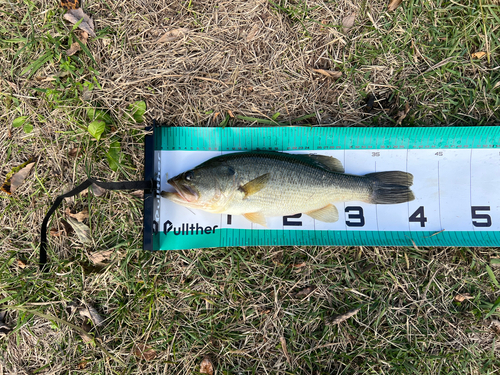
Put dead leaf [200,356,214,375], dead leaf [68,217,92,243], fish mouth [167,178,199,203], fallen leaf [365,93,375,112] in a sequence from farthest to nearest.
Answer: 1. fallen leaf [365,93,375,112]
2. dead leaf [68,217,92,243]
3. dead leaf [200,356,214,375]
4. fish mouth [167,178,199,203]

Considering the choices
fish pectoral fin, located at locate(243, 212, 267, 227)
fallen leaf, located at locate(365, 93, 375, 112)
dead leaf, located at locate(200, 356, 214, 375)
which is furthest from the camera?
fallen leaf, located at locate(365, 93, 375, 112)

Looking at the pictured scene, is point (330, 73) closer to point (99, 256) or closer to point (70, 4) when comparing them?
point (70, 4)

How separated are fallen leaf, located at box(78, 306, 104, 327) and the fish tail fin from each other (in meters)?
3.96

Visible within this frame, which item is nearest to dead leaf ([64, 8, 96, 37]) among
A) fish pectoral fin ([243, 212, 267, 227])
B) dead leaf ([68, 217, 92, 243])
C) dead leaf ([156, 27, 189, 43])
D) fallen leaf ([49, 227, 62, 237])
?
dead leaf ([156, 27, 189, 43])

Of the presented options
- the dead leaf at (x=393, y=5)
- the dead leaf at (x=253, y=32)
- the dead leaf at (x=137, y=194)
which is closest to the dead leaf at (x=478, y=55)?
the dead leaf at (x=393, y=5)

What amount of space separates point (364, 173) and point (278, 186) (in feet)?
4.22

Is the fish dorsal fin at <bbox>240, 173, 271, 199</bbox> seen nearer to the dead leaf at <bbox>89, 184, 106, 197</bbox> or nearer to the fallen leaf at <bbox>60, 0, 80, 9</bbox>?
the dead leaf at <bbox>89, 184, 106, 197</bbox>

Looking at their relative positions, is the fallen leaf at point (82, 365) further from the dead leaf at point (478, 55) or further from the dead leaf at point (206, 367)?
the dead leaf at point (478, 55)

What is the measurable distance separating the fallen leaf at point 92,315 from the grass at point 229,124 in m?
0.07

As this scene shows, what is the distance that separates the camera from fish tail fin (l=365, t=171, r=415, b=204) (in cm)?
363

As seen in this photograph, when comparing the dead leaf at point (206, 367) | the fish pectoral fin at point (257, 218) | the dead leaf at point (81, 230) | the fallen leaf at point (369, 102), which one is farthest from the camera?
the fallen leaf at point (369, 102)

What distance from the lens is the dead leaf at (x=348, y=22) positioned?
3.83 m

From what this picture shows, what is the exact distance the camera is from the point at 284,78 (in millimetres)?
3857

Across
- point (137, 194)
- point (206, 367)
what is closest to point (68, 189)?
point (137, 194)
